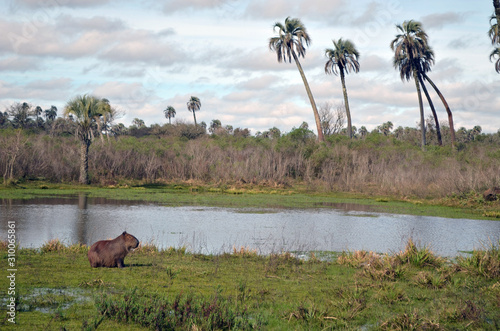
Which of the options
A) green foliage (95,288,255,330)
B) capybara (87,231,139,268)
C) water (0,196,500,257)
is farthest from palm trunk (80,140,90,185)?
green foliage (95,288,255,330)

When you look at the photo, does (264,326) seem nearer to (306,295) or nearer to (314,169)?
(306,295)

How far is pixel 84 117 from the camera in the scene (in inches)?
1443

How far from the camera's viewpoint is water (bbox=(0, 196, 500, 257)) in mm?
15156

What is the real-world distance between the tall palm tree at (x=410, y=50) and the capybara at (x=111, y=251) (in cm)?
4109

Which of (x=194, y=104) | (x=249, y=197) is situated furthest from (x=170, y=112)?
(x=249, y=197)

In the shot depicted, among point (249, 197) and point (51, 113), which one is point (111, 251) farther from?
point (51, 113)

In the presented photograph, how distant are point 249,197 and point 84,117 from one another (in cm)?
1469

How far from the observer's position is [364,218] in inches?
912

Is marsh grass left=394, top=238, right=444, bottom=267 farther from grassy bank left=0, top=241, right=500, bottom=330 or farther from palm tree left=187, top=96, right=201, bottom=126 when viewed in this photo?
palm tree left=187, top=96, right=201, bottom=126

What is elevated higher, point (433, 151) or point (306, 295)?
point (433, 151)

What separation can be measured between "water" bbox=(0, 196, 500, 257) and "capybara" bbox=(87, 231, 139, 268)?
12.3ft

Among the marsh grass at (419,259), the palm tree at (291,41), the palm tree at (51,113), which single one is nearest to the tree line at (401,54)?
the palm tree at (291,41)

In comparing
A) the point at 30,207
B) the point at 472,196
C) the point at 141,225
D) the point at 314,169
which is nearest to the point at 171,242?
the point at 141,225

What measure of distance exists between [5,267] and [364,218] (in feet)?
57.2
